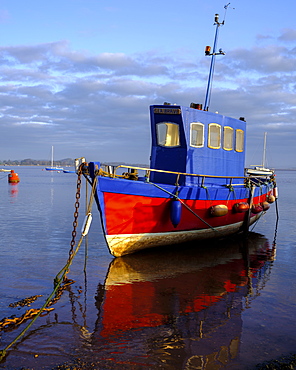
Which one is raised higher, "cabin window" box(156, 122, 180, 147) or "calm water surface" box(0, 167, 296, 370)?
"cabin window" box(156, 122, 180, 147)

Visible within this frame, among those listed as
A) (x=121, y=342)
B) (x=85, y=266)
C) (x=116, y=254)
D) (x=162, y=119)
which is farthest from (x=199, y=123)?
(x=121, y=342)

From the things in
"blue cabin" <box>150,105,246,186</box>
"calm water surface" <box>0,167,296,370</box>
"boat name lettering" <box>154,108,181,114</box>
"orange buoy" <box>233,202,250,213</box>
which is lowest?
"calm water surface" <box>0,167,296,370</box>

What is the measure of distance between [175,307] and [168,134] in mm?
7680

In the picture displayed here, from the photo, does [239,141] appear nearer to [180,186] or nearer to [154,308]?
[180,186]

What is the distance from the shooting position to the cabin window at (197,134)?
47.1 feet

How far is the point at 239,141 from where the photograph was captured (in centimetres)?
1702

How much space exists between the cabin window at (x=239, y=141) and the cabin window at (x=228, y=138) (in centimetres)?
51

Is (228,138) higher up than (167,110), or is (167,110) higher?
(167,110)

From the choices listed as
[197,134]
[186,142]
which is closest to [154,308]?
[186,142]

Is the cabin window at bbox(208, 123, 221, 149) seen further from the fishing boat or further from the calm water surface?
the calm water surface

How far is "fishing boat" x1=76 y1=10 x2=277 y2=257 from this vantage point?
11.6 metres

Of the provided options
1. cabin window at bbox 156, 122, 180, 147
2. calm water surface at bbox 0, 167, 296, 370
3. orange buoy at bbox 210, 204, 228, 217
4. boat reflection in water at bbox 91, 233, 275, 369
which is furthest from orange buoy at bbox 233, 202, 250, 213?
→ cabin window at bbox 156, 122, 180, 147

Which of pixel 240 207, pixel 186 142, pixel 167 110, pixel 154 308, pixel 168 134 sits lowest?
pixel 154 308

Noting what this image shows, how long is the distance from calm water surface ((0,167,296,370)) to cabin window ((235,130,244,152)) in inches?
182
